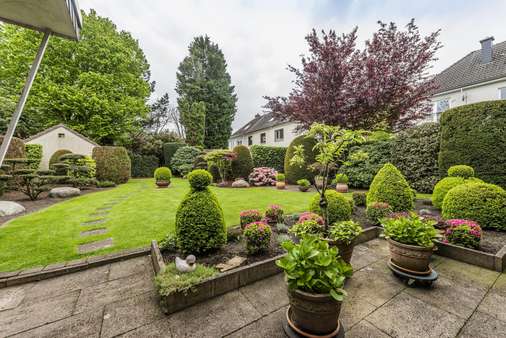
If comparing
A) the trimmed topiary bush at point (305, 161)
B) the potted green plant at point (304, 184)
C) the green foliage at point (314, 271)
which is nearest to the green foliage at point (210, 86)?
the trimmed topiary bush at point (305, 161)

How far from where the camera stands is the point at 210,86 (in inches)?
895

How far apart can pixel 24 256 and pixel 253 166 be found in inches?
406

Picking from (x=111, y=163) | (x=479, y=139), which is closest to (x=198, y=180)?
(x=479, y=139)

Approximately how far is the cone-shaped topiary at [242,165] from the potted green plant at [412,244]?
9.80m

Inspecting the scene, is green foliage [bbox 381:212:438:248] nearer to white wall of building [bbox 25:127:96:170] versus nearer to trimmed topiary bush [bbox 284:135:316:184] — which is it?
trimmed topiary bush [bbox 284:135:316:184]

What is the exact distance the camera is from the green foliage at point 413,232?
2.42 m

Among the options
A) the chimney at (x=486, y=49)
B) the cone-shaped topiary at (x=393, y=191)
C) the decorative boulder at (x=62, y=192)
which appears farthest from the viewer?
the chimney at (x=486, y=49)

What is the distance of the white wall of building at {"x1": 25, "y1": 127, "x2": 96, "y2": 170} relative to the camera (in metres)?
11.1

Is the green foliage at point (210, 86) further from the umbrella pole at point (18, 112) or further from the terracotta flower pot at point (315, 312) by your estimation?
the terracotta flower pot at point (315, 312)

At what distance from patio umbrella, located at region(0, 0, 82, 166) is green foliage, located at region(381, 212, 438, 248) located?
5.00 m

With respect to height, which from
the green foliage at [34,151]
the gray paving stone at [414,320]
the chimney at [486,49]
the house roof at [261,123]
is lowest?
the gray paving stone at [414,320]

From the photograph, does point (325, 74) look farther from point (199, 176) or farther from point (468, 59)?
point (468, 59)

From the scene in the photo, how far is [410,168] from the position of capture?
7785 millimetres

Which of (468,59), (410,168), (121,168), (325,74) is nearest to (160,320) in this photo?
(410,168)
